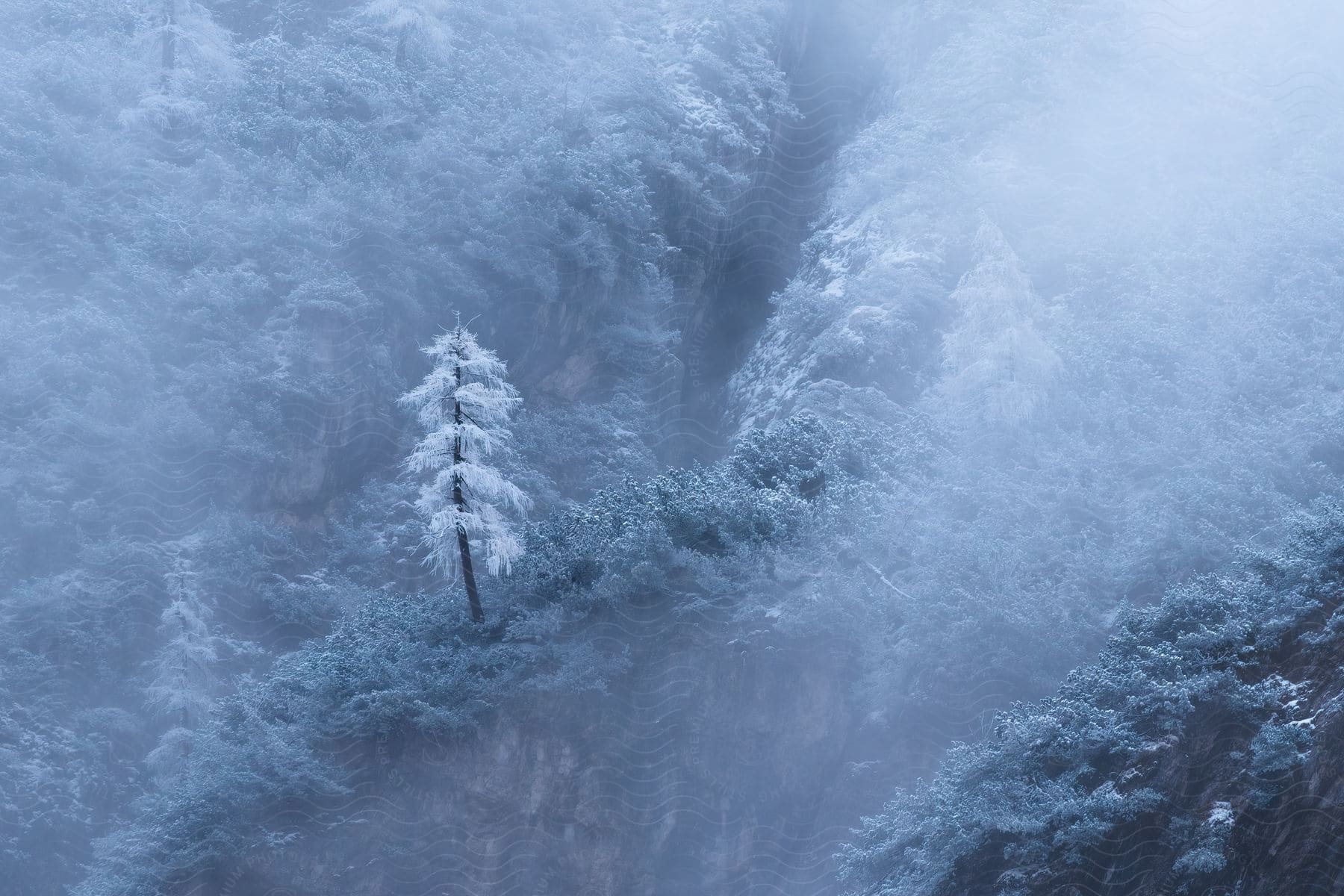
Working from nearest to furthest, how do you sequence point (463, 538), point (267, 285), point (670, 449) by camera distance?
point (463, 538) → point (267, 285) → point (670, 449)

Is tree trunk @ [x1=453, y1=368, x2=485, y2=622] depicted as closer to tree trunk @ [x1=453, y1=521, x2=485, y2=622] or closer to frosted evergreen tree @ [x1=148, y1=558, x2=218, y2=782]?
tree trunk @ [x1=453, y1=521, x2=485, y2=622]

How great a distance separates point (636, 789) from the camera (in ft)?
63.0

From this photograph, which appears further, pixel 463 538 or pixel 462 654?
pixel 462 654

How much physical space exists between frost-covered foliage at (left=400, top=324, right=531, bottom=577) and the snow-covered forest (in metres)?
0.09

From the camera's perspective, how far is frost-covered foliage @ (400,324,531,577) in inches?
733

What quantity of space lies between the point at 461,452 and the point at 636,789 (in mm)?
6066

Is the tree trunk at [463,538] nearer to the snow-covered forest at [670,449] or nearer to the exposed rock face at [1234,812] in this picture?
the snow-covered forest at [670,449]

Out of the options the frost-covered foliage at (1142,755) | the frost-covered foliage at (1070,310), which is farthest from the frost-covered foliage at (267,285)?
the frost-covered foliage at (1142,755)

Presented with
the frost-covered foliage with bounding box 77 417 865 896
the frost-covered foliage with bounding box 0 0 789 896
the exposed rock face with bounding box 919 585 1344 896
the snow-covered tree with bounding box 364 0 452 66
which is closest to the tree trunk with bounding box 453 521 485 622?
the frost-covered foliage with bounding box 77 417 865 896

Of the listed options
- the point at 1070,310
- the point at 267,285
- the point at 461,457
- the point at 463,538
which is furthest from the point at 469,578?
the point at 1070,310

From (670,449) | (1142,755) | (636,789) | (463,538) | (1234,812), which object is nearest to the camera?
(1234,812)

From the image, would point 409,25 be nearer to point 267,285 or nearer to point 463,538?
point 267,285

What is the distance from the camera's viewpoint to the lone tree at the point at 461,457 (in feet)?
61.1

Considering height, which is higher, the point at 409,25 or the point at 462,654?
the point at 409,25
